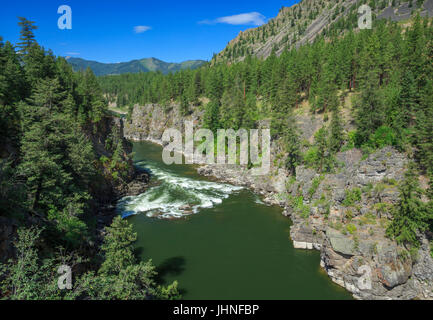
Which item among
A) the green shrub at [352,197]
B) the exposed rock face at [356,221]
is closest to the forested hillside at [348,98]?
the exposed rock face at [356,221]

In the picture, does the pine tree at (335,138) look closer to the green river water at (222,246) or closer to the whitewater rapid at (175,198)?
the green river water at (222,246)

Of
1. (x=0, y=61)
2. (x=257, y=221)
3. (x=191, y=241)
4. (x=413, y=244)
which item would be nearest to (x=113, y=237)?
(x=191, y=241)

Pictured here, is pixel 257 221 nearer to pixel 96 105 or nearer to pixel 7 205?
pixel 7 205

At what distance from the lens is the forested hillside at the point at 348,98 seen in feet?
117

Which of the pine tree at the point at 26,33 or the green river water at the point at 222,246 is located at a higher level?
the pine tree at the point at 26,33

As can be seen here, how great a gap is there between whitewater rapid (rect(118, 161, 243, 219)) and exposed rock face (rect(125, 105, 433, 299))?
1062 centimetres

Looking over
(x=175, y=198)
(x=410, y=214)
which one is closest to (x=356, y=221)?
(x=410, y=214)

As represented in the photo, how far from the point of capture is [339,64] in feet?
217

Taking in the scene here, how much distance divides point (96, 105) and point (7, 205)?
42.4 metres
